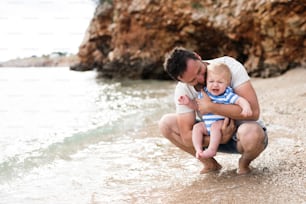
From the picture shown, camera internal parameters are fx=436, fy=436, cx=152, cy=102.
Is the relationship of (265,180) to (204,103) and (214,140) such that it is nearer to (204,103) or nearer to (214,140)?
(214,140)

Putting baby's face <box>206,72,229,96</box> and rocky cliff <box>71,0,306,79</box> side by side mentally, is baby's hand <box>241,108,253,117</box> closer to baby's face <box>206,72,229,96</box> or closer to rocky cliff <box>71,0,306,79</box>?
baby's face <box>206,72,229,96</box>

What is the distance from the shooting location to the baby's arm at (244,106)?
2.82 m

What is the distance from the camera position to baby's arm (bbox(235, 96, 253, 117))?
111 inches

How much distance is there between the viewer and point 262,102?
7410 mm

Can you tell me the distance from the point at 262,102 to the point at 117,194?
190 inches

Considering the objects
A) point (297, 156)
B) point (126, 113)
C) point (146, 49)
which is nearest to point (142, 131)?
point (126, 113)

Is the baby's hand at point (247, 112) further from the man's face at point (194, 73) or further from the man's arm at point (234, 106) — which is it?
the man's face at point (194, 73)

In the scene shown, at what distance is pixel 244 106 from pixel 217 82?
24cm

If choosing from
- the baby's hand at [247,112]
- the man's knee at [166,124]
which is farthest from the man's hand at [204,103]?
the man's knee at [166,124]

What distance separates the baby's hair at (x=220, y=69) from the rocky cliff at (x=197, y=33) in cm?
847

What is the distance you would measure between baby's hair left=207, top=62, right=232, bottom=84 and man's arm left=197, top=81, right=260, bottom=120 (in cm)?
13

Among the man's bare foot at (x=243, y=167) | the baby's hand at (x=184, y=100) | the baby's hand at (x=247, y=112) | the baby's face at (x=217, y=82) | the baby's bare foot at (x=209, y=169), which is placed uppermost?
the baby's face at (x=217, y=82)

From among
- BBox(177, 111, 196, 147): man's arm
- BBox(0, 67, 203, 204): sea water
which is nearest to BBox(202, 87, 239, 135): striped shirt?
BBox(177, 111, 196, 147): man's arm

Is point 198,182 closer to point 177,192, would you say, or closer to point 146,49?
point 177,192
